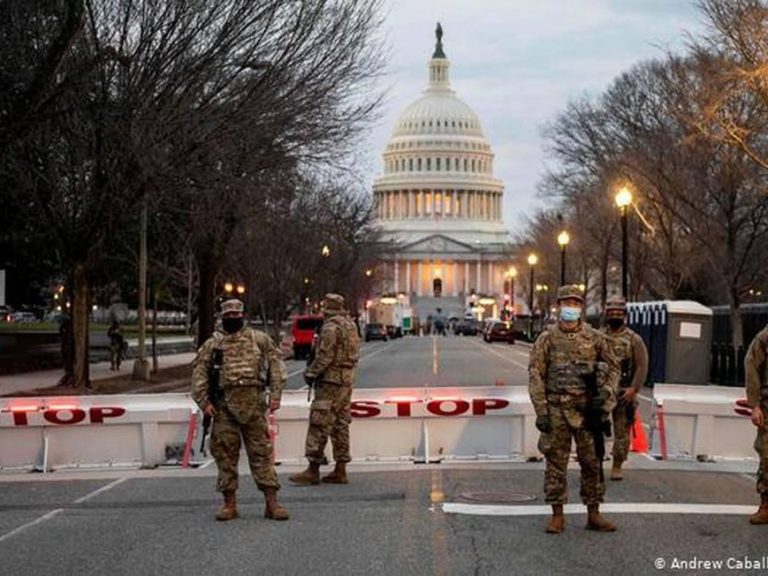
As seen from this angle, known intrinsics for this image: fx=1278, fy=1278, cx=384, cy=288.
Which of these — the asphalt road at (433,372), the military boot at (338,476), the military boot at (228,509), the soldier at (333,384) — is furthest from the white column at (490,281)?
the military boot at (228,509)

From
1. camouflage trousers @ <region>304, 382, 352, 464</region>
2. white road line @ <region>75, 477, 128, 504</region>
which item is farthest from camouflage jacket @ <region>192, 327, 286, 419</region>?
white road line @ <region>75, 477, 128, 504</region>

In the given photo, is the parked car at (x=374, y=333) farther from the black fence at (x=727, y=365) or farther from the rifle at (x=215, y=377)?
the rifle at (x=215, y=377)

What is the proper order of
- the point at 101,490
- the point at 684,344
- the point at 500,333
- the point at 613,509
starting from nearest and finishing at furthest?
1. the point at 613,509
2. the point at 101,490
3. the point at 684,344
4. the point at 500,333

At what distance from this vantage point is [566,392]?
32.1ft

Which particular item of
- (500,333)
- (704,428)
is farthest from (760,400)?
(500,333)

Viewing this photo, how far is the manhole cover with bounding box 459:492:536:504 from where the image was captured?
38.4ft

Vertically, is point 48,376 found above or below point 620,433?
below

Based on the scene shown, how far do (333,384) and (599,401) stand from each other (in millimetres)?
3641

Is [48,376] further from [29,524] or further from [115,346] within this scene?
[29,524]

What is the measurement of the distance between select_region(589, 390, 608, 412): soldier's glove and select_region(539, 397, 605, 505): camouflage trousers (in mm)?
81

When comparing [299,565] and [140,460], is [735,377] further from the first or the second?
[299,565]

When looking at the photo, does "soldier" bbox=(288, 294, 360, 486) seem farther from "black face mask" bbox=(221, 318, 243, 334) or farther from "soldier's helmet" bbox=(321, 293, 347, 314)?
"black face mask" bbox=(221, 318, 243, 334)

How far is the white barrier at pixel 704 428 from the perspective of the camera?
49.7 feet

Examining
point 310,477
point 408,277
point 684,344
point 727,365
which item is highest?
point 408,277
